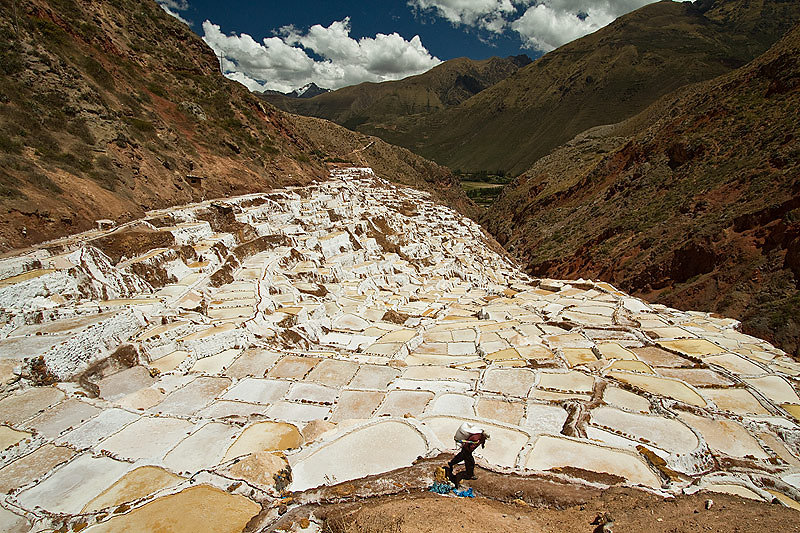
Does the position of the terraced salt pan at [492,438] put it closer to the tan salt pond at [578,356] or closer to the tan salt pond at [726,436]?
the tan salt pond at [726,436]

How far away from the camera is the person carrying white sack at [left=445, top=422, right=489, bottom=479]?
643 cm

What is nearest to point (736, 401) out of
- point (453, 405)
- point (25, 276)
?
point (453, 405)

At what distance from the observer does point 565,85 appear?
166m

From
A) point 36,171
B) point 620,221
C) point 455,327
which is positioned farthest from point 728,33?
point 36,171

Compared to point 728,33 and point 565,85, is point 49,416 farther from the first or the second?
point 728,33

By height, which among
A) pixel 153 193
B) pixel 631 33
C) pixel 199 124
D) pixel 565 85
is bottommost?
pixel 153 193

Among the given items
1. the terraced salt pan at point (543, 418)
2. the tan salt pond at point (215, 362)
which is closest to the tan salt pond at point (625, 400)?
the terraced salt pan at point (543, 418)

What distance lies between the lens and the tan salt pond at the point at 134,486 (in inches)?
270

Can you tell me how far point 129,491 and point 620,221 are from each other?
4262 cm

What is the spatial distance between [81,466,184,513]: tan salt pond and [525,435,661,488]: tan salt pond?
23.9ft

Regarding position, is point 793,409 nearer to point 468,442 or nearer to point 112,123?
point 468,442

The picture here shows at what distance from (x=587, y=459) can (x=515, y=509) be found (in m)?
2.90

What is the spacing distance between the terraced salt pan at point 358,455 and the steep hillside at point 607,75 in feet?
446

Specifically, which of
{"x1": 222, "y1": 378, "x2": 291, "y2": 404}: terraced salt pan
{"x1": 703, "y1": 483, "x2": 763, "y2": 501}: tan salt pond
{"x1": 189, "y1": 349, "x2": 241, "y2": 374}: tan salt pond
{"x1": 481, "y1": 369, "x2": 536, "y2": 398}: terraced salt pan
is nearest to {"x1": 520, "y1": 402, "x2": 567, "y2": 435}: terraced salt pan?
{"x1": 481, "y1": 369, "x2": 536, "y2": 398}: terraced salt pan
